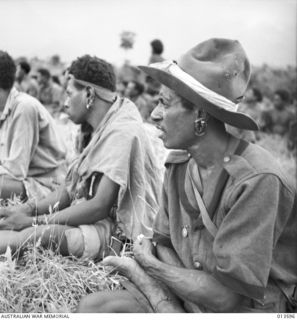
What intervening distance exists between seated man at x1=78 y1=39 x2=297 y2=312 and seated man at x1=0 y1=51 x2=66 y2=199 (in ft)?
6.41

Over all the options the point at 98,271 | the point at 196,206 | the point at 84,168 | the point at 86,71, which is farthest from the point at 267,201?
the point at 86,71

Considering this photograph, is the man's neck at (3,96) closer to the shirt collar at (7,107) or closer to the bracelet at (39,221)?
the shirt collar at (7,107)

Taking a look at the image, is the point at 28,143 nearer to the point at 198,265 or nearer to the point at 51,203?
the point at 51,203

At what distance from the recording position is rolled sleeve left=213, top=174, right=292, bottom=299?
193 centimetres

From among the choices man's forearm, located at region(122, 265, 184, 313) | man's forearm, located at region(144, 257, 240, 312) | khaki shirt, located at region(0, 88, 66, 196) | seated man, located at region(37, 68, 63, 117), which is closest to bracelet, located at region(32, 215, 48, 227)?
khaki shirt, located at region(0, 88, 66, 196)

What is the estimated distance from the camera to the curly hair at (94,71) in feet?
11.4

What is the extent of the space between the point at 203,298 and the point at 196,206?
379mm

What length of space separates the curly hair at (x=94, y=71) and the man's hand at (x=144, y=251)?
1.35 m

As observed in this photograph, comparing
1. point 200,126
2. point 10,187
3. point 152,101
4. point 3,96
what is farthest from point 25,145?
point 152,101

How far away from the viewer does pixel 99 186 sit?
3188 millimetres

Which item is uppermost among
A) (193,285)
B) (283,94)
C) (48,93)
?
(193,285)

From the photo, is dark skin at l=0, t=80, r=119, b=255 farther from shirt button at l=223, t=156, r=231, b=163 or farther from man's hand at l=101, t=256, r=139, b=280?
shirt button at l=223, t=156, r=231, b=163

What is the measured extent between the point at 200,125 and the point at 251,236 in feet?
1.64

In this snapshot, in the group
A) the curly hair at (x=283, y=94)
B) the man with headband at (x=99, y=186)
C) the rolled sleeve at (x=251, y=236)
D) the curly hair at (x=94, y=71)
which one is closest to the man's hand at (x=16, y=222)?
the man with headband at (x=99, y=186)
